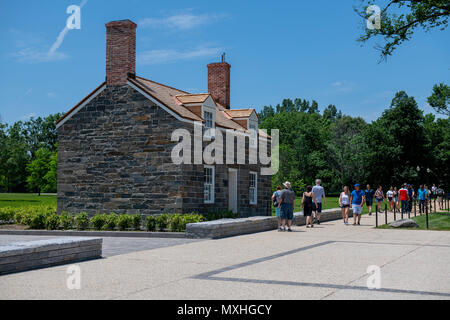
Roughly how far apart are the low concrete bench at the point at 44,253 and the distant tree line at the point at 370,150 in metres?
46.3

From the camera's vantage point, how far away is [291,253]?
11242 mm

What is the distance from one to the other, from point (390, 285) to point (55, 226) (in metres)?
15.1

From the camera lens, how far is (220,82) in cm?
2934

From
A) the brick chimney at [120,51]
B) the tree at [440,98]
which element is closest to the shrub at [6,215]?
the brick chimney at [120,51]

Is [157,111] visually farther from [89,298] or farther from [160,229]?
[89,298]

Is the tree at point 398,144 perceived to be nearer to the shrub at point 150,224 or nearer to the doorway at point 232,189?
the doorway at point 232,189

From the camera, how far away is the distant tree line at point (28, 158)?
71.0 meters

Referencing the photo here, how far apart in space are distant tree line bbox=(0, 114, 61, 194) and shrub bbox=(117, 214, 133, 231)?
49.6 metres

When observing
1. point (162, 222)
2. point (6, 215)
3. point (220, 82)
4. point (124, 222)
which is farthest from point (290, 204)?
point (220, 82)

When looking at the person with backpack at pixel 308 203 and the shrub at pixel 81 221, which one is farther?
the person with backpack at pixel 308 203

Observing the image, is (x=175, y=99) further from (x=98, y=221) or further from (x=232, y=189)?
(x=98, y=221)

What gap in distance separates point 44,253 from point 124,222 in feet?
30.5

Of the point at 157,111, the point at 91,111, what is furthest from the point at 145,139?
the point at 91,111

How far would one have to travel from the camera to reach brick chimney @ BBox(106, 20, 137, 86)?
2084 cm
